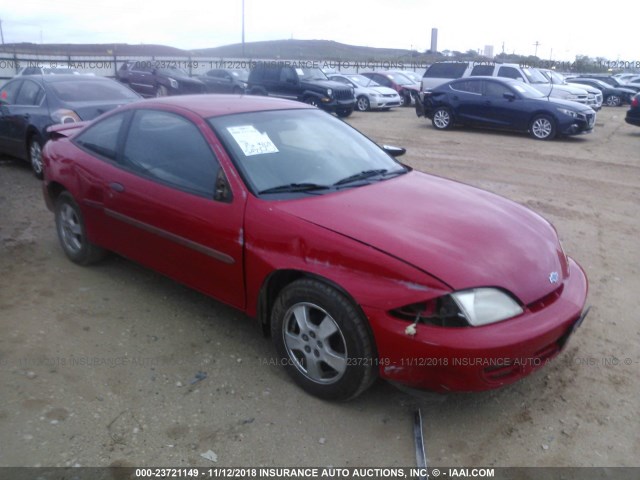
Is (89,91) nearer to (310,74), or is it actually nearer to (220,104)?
(220,104)

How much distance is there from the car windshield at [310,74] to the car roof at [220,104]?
586 inches

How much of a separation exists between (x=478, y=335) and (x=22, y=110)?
25.6 ft

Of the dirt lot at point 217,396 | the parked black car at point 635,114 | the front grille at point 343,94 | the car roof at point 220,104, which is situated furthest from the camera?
the front grille at point 343,94

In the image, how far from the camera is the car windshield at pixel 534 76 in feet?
63.3

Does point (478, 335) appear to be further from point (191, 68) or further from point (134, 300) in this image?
point (191, 68)

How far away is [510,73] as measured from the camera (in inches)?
763

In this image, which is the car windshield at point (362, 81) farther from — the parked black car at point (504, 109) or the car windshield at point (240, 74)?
the parked black car at point (504, 109)

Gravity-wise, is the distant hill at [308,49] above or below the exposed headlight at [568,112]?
above

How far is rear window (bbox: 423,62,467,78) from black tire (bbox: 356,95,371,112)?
277cm

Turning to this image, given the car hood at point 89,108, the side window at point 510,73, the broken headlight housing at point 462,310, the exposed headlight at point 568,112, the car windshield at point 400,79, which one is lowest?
the broken headlight housing at point 462,310

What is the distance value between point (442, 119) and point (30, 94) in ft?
34.9

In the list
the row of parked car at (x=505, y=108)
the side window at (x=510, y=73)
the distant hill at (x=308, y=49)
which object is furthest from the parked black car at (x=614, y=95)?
the distant hill at (x=308, y=49)

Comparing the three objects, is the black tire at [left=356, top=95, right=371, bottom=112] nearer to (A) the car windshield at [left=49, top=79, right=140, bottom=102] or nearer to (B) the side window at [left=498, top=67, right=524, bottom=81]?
(B) the side window at [left=498, top=67, right=524, bottom=81]

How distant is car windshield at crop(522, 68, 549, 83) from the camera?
63.3 ft
